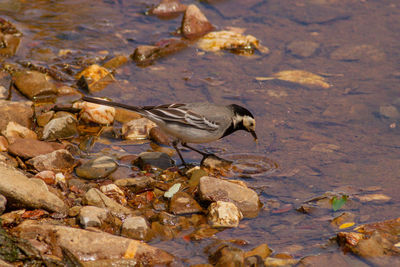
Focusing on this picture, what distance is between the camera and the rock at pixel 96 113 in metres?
9.15

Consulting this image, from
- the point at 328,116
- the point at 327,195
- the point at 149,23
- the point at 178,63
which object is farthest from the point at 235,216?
the point at 149,23

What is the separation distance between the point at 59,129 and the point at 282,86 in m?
4.76

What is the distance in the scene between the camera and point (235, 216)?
22.7 ft

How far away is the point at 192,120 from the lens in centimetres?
839

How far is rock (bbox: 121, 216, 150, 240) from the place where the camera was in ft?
20.8

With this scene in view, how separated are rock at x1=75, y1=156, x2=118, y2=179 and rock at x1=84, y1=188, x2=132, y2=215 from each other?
84 centimetres

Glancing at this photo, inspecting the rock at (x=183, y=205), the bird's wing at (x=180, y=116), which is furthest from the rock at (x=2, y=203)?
the bird's wing at (x=180, y=116)

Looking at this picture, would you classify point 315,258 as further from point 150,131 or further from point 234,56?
point 234,56

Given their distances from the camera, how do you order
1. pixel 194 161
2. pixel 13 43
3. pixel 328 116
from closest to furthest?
1. pixel 194 161
2. pixel 328 116
3. pixel 13 43

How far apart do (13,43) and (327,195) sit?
7.45 metres

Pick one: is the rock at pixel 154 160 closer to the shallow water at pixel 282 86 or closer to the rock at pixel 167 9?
the shallow water at pixel 282 86

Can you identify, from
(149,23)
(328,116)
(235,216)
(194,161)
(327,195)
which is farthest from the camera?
(149,23)

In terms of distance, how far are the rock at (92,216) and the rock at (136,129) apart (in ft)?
8.91

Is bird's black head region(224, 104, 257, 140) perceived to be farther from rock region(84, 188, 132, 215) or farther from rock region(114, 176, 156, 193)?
rock region(84, 188, 132, 215)
